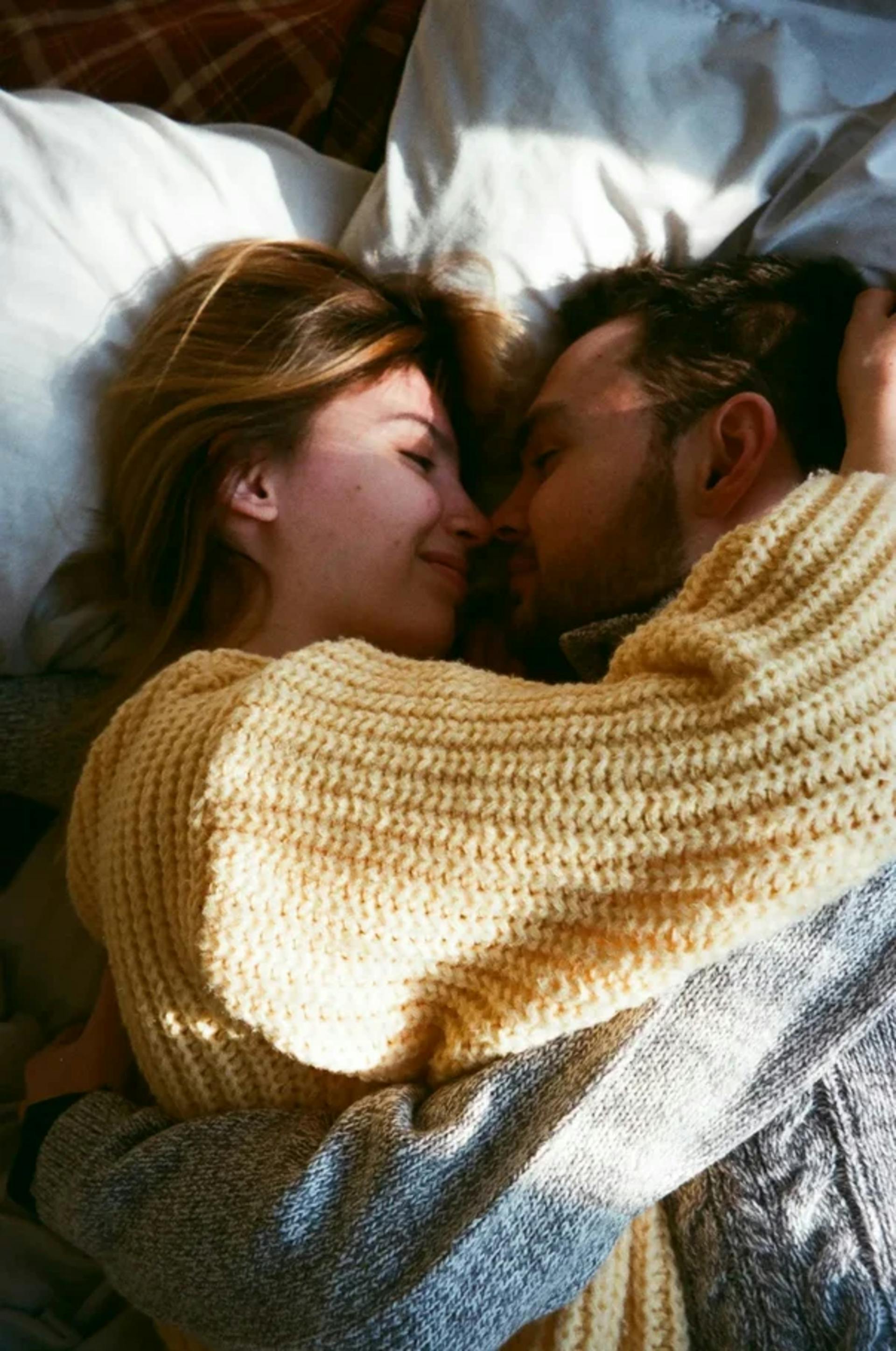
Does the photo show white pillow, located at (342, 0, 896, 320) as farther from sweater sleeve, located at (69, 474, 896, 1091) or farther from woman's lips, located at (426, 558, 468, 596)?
sweater sleeve, located at (69, 474, 896, 1091)

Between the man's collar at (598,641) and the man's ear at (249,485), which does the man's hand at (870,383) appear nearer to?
the man's collar at (598,641)

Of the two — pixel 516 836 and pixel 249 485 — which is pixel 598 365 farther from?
pixel 516 836

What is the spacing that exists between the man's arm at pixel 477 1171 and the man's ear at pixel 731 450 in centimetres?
44

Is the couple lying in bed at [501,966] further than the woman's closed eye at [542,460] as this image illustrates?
No

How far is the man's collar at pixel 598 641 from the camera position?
102cm

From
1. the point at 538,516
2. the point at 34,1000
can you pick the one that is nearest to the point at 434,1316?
the point at 34,1000

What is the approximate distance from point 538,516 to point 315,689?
443 mm

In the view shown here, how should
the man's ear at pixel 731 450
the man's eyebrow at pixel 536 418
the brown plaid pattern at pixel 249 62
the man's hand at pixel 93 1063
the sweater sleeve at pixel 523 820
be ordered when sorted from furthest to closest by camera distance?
1. the brown plaid pattern at pixel 249 62
2. the man's eyebrow at pixel 536 418
3. the man's ear at pixel 731 450
4. the man's hand at pixel 93 1063
5. the sweater sleeve at pixel 523 820

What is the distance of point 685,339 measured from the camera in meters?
1.16

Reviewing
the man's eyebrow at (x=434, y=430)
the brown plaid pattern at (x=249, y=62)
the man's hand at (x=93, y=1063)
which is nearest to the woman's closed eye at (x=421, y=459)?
the man's eyebrow at (x=434, y=430)

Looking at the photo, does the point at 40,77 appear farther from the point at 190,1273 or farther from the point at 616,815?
the point at 190,1273

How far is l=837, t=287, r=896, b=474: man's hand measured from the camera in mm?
1011

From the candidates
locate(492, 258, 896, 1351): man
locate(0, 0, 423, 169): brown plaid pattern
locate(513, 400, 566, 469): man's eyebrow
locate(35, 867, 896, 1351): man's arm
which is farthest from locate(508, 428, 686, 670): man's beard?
locate(0, 0, 423, 169): brown plaid pattern

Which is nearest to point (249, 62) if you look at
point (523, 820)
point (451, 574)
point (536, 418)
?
point (536, 418)
